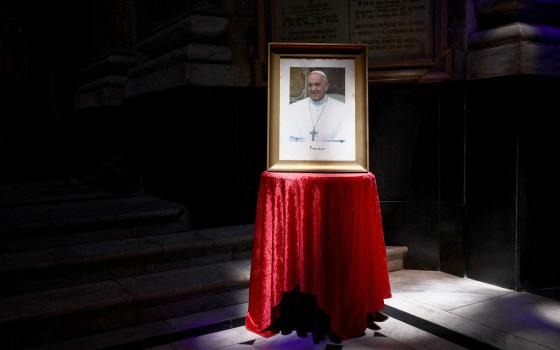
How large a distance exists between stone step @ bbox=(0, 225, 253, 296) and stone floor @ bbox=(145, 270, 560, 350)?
0.79 meters

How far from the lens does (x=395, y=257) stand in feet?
15.3

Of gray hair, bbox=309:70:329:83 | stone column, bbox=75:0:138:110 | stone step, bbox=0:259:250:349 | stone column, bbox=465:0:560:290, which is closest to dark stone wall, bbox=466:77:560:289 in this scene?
stone column, bbox=465:0:560:290

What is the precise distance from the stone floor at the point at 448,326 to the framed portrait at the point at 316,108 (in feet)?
3.54

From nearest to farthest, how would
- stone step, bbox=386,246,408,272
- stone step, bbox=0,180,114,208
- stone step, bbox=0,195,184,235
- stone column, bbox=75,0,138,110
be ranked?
stone step, bbox=0,195,184,235, stone step, bbox=386,246,408,272, stone step, bbox=0,180,114,208, stone column, bbox=75,0,138,110

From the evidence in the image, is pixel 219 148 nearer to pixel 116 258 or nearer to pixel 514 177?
pixel 116 258

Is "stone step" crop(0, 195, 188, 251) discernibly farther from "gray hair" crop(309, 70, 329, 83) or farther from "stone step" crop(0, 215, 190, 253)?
"gray hair" crop(309, 70, 329, 83)

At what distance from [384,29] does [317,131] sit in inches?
68.6

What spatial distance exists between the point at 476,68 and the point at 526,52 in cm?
40

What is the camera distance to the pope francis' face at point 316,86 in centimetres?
325

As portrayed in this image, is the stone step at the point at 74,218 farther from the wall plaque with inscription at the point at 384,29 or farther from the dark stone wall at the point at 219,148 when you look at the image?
the wall plaque with inscription at the point at 384,29

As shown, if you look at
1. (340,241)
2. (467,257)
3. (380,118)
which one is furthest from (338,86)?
(467,257)

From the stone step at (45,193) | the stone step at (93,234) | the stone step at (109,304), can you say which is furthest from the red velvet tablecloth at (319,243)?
the stone step at (45,193)

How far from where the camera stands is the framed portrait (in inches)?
128

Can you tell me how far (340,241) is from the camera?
10.4 feet
